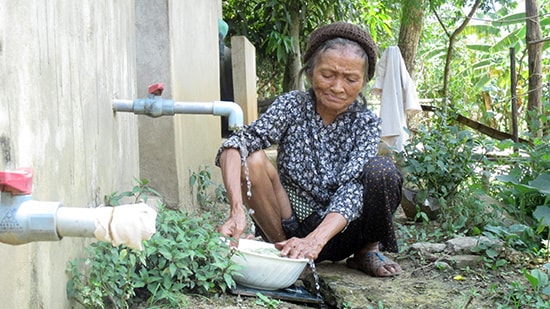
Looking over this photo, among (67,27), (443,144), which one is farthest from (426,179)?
(67,27)

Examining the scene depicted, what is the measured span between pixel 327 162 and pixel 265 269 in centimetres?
72

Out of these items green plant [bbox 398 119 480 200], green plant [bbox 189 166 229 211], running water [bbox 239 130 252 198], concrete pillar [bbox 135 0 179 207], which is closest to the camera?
running water [bbox 239 130 252 198]

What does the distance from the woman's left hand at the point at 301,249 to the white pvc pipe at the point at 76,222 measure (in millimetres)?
1305

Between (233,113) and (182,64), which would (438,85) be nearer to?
(182,64)

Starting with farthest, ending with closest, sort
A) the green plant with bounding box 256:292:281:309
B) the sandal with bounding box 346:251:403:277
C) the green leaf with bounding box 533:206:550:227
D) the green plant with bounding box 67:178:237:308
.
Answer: the green leaf with bounding box 533:206:550:227, the sandal with bounding box 346:251:403:277, the green plant with bounding box 256:292:281:309, the green plant with bounding box 67:178:237:308

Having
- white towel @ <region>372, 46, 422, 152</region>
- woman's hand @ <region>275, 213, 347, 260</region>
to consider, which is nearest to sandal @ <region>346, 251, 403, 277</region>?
woman's hand @ <region>275, 213, 347, 260</region>

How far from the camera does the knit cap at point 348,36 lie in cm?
279

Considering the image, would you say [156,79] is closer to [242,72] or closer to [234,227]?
[234,227]

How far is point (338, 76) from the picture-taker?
2752mm

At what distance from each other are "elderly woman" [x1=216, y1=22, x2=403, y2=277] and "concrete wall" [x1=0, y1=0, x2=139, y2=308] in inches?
23.0

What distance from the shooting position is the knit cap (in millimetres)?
2789

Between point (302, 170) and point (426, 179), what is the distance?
1.55 metres

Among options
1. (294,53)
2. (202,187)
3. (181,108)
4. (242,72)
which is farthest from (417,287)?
(294,53)

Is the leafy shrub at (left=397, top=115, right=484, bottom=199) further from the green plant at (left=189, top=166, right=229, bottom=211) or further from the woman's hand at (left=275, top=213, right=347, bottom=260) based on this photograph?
the woman's hand at (left=275, top=213, right=347, bottom=260)
